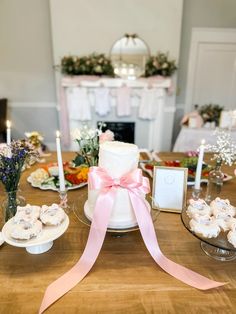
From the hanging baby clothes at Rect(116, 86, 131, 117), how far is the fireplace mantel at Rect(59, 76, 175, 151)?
62mm

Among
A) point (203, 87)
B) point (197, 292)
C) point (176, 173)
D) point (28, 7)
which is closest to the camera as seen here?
point (197, 292)

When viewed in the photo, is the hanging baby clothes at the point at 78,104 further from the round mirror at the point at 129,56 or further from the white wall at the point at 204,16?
the white wall at the point at 204,16

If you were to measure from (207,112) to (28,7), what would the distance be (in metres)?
2.93

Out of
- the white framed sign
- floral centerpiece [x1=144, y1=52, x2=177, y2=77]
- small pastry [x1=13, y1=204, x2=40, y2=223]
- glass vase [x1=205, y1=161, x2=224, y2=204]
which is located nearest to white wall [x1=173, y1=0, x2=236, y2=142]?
floral centerpiece [x1=144, y1=52, x2=177, y2=77]

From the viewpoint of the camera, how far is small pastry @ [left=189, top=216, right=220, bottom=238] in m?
0.72

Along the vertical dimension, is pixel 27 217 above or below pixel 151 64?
below

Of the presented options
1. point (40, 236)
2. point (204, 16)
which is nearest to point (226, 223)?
point (40, 236)

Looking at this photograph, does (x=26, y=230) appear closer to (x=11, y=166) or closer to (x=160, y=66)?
(x=11, y=166)

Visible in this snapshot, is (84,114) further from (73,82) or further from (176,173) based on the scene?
(176,173)

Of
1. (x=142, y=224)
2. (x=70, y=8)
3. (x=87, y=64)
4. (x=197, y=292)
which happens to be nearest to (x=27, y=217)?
(x=142, y=224)

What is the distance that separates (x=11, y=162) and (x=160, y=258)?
617mm

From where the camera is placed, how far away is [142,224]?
78cm

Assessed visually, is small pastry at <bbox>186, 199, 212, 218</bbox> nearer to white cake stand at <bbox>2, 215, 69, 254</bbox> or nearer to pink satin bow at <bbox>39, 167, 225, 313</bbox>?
pink satin bow at <bbox>39, 167, 225, 313</bbox>

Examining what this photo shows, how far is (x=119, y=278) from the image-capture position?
68cm
